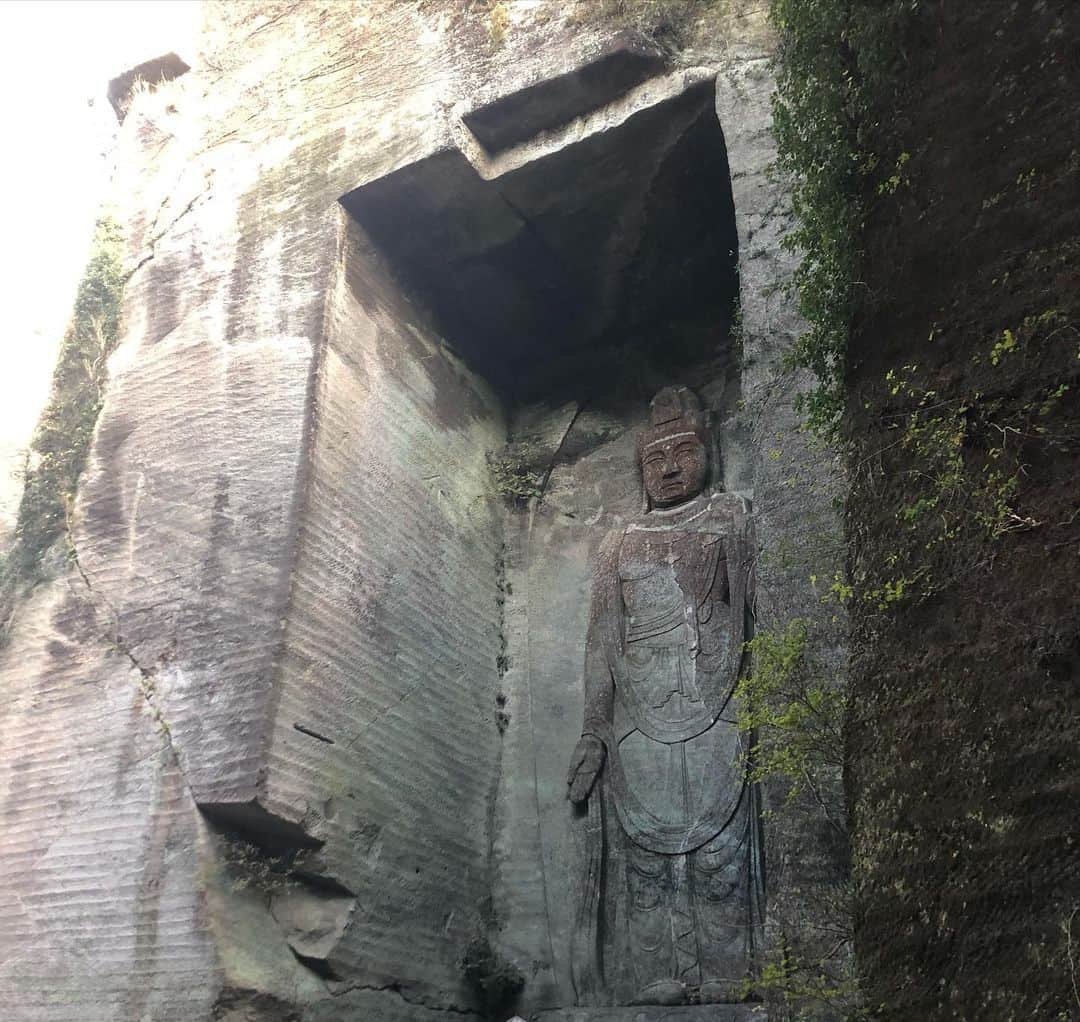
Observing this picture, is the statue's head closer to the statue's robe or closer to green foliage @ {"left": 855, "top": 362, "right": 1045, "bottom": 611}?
the statue's robe

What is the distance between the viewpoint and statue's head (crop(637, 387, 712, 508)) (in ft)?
19.6

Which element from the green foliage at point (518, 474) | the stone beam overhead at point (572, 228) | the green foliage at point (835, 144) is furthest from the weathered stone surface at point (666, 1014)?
the stone beam overhead at point (572, 228)

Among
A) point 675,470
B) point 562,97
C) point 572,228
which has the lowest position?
point 675,470

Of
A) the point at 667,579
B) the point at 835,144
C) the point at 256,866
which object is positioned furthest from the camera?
the point at 667,579

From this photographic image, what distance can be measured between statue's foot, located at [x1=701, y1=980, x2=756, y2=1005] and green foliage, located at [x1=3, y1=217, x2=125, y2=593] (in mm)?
3688

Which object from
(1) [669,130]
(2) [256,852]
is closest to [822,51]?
(1) [669,130]

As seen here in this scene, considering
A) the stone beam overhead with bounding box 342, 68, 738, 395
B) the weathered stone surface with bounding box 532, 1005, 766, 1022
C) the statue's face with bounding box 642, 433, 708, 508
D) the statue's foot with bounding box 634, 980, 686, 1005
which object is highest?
the stone beam overhead with bounding box 342, 68, 738, 395

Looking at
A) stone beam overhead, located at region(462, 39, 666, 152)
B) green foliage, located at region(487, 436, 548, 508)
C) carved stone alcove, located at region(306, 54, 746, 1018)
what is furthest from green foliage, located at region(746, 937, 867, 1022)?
stone beam overhead, located at region(462, 39, 666, 152)

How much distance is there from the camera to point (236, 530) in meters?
5.00

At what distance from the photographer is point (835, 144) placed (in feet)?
11.5

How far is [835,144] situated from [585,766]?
310cm

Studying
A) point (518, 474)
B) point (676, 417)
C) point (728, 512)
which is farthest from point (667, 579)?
point (518, 474)

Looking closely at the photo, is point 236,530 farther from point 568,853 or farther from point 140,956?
point 568,853

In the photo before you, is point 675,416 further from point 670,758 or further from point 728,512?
point 670,758
